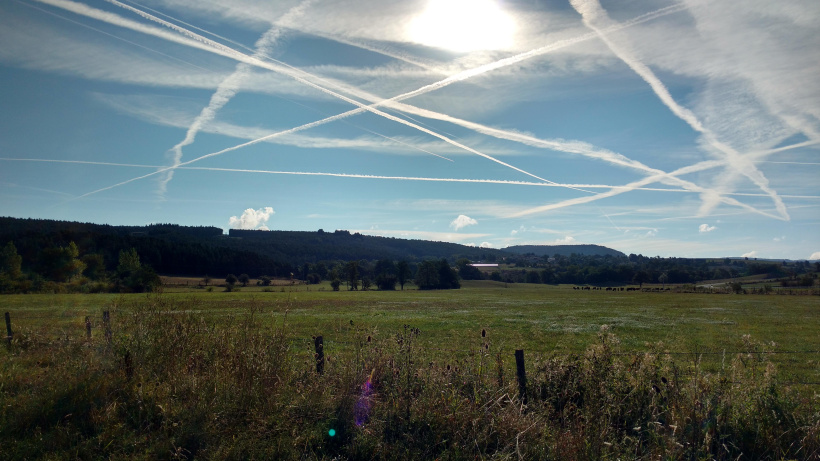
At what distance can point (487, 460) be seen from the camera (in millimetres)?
5312

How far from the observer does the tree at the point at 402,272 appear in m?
132

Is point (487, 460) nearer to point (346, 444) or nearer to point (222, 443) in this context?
point (346, 444)

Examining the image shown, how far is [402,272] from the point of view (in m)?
132

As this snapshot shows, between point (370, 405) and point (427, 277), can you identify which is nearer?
point (370, 405)

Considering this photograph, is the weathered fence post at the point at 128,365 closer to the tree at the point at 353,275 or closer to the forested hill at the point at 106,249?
the forested hill at the point at 106,249

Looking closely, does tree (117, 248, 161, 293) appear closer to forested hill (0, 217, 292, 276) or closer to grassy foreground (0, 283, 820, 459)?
forested hill (0, 217, 292, 276)

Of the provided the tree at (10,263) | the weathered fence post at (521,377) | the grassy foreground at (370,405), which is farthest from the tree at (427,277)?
the weathered fence post at (521,377)

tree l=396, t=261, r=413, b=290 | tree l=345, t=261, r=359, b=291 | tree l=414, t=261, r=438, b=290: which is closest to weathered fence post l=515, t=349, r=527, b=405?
tree l=345, t=261, r=359, b=291

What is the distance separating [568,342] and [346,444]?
18.6 meters

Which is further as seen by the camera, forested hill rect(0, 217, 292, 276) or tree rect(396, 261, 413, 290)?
tree rect(396, 261, 413, 290)

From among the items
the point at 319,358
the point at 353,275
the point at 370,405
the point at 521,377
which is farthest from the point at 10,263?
the point at 521,377

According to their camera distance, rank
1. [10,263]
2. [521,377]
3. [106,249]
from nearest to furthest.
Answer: [521,377], [10,263], [106,249]

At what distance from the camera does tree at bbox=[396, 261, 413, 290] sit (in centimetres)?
13162

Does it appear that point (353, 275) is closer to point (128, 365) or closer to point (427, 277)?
point (427, 277)
